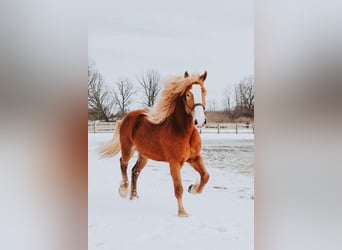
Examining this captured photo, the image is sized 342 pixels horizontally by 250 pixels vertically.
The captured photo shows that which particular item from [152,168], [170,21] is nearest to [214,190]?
[152,168]

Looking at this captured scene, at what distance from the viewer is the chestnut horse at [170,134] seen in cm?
113

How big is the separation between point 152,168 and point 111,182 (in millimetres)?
151

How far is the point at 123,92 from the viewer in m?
1.13

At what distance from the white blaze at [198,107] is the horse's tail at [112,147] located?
0.90 feet

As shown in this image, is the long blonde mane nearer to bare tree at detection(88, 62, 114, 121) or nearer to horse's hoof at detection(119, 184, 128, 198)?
bare tree at detection(88, 62, 114, 121)

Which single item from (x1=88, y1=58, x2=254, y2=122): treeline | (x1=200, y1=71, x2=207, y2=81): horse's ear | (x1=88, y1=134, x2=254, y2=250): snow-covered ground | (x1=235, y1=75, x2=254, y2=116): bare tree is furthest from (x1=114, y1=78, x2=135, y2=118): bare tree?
(x1=235, y1=75, x2=254, y2=116): bare tree

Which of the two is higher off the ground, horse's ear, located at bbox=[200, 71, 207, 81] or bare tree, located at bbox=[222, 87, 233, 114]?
horse's ear, located at bbox=[200, 71, 207, 81]

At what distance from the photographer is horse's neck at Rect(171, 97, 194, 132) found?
3.74 ft

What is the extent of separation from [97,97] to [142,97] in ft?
0.51

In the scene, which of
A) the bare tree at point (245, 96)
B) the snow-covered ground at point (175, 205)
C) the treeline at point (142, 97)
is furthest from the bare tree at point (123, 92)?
the bare tree at point (245, 96)
